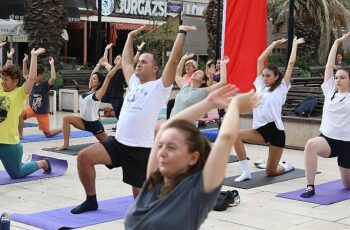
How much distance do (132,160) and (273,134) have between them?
314 cm

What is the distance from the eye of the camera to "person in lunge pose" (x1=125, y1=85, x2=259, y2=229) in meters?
2.90

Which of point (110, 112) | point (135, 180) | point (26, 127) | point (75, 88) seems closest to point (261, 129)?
point (135, 180)

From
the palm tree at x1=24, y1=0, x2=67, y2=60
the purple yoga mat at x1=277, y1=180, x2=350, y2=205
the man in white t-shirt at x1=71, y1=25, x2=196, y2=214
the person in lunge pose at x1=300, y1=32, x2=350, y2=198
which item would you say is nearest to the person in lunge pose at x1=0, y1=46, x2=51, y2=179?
the man in white t-shirt at x1=71, y1=25, x2=196, y2=214

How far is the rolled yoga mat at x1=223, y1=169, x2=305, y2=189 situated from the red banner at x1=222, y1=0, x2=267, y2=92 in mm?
2085

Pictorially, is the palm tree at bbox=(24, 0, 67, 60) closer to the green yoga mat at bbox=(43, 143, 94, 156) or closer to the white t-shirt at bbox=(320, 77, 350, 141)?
the green yoga mat at bbox=(43, 143, 94, 156)

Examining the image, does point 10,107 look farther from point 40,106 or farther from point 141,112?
point 40,106

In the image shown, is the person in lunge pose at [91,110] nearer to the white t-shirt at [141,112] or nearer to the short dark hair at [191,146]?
the white t-shirt at [141,112]

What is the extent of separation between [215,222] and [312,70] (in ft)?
61.1

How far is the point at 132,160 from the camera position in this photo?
6.11m

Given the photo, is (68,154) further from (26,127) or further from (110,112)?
(110,112)

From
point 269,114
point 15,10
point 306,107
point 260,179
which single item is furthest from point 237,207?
point 15,10

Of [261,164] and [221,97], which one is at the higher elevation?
[221,97]

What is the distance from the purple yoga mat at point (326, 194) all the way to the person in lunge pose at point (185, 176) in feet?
16.1

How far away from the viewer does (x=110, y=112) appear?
1678 centimetres
